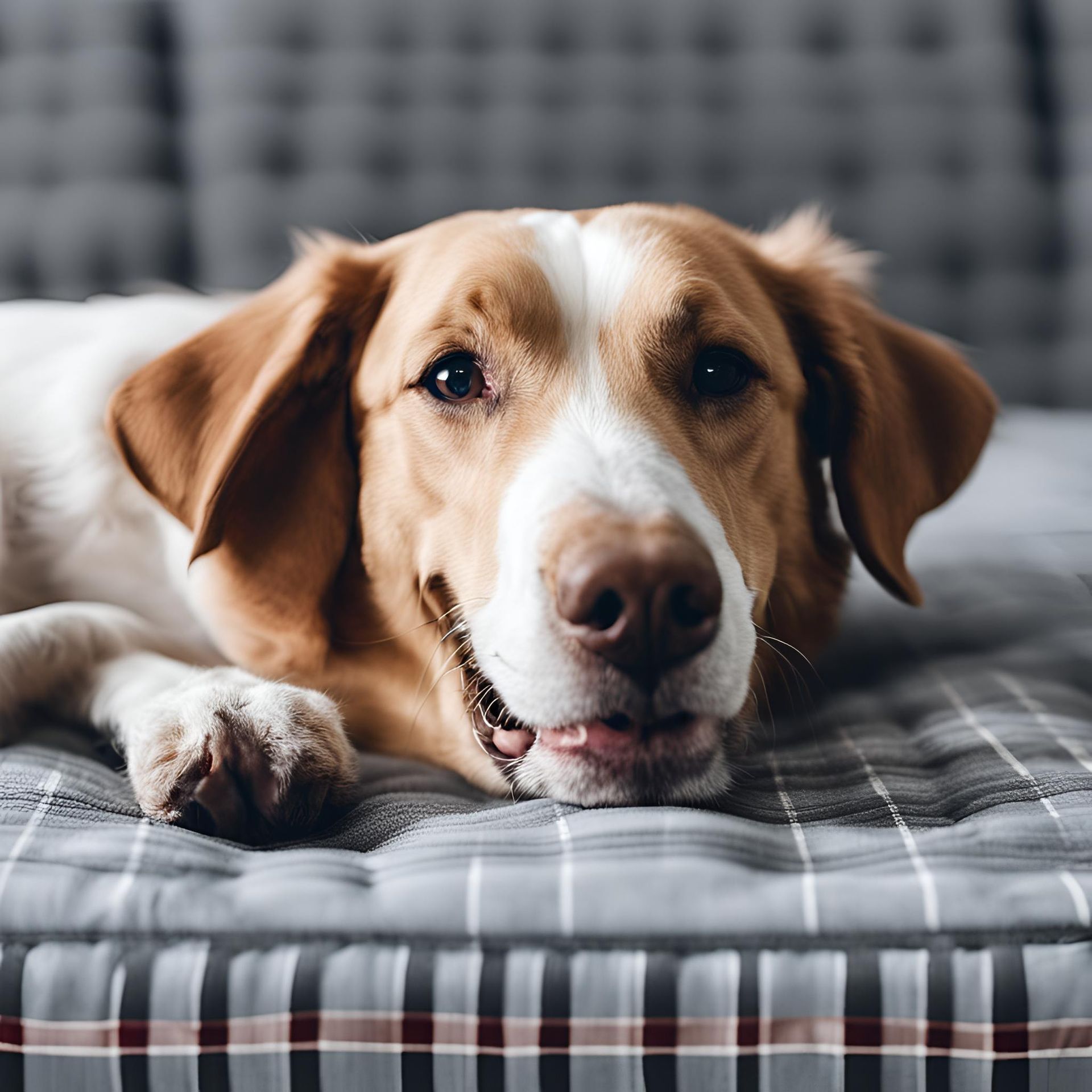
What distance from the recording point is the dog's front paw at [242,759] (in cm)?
111

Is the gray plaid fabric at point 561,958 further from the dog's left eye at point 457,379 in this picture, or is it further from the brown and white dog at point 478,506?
the dog's left eye at point 457,379

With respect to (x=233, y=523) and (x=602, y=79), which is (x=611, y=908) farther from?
(x=602, y=79)

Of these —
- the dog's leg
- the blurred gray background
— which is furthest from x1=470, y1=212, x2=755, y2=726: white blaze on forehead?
the blurred gray background

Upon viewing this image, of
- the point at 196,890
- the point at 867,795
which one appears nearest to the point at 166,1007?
the point at 196,890

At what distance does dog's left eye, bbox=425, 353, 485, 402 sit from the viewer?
1.37m

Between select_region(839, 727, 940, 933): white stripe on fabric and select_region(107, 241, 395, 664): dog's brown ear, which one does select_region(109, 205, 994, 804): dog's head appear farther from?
select_region(839, 727, 940, 933): white stripe on fabric

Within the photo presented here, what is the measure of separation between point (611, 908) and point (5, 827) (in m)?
0.62

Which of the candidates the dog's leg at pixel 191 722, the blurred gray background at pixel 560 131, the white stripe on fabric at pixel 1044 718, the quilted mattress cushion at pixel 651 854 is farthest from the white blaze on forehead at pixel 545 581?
the blurred gray background at pixel 560 131

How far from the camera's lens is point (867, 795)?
3.82 ft

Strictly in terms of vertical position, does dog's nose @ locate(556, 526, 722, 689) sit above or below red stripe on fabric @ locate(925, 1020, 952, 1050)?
above

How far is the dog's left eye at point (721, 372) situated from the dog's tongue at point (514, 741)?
524 mm

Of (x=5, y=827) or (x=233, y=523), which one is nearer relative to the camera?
(x=5, y=827)

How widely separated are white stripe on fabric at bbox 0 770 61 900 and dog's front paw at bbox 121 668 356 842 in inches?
3.4

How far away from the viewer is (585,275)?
138 cm
